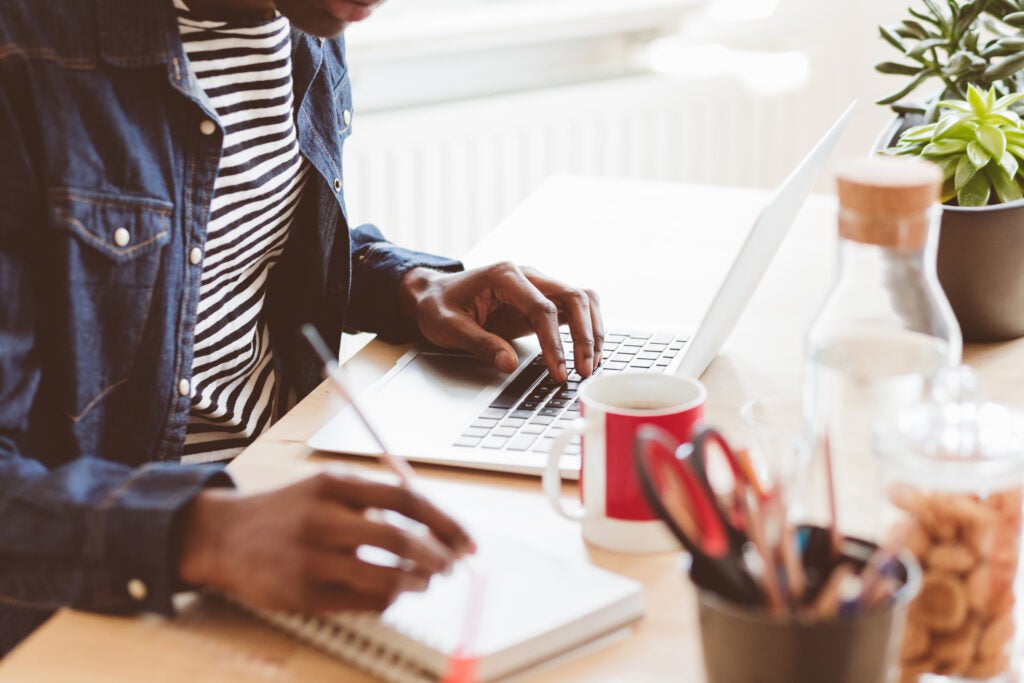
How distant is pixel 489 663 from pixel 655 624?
0.38ft

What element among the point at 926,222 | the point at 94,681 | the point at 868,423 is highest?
the point at 926,222

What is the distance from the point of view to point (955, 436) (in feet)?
2.07

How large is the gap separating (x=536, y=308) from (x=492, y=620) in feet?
1.49

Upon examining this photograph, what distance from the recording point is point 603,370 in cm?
109

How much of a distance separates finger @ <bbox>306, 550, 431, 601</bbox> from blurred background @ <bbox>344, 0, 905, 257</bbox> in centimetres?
160

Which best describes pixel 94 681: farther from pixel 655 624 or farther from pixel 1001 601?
pixel 1001 601

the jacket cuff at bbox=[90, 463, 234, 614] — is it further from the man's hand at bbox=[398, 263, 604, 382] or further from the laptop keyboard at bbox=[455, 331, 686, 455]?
the man's hand at bbox=[398, 263, 604, 382]

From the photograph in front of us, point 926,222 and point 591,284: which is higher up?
point 926,222

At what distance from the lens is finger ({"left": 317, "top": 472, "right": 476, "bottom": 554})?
693 millimetres

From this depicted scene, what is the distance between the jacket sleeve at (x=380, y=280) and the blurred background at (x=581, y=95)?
902mm

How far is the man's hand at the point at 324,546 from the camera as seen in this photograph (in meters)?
0.68

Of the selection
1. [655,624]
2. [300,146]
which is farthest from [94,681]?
[300,146]

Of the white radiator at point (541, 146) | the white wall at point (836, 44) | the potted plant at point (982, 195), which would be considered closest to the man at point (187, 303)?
the potted plant at point (982, 195)

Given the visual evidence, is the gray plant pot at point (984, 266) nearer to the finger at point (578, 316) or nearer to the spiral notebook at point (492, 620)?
the finger at point (578, 316)
